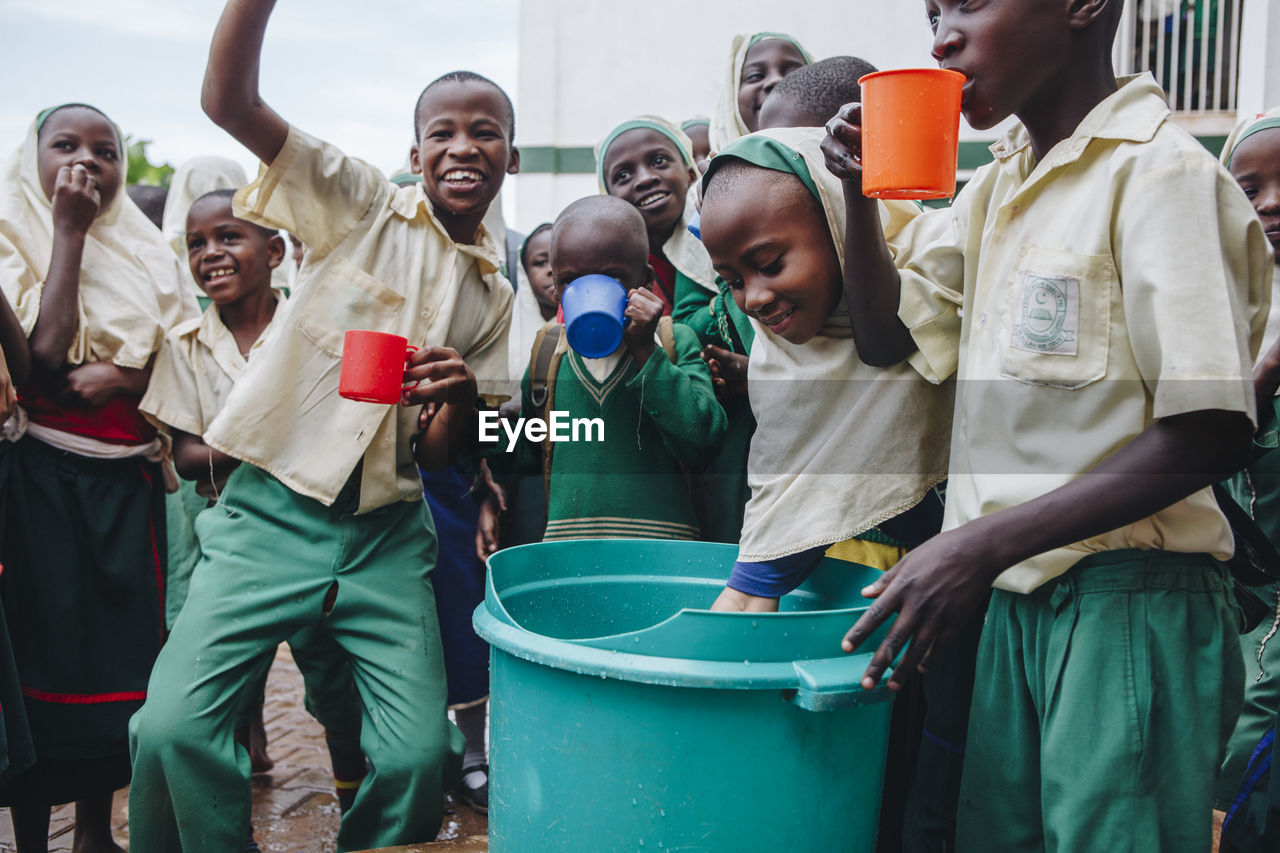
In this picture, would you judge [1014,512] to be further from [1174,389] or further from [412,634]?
[412,634]

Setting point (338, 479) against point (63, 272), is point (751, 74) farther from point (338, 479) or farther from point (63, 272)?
point (63, 272)

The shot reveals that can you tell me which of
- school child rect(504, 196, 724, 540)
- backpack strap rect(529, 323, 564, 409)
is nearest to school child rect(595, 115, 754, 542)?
school child rect(504, 196, 724, 540)

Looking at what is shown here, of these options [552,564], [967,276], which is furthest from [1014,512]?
[552,564]

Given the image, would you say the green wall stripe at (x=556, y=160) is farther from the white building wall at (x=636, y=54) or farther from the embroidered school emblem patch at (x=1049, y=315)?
the embroidered school emblem patch at (x=1049, y=315)

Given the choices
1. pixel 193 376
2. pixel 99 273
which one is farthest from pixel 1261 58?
pixel 99 273

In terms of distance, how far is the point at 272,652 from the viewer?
219 centimetres

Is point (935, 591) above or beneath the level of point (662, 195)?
beneath

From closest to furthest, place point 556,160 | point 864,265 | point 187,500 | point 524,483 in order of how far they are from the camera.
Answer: point 864,265 → point 524,483 → point 187,500 → point 556,160

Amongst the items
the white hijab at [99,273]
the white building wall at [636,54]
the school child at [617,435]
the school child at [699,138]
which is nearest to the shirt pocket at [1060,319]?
the school child at [617,435]

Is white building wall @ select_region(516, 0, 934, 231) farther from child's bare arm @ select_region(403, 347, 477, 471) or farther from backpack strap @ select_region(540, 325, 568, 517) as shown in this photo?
child's bare arm @ select_region(403, 347, 477, 471)

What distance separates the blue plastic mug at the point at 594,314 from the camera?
82.0 inches

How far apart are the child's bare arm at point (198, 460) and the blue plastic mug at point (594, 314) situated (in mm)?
886

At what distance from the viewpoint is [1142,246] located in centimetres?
124

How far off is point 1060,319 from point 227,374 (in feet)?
6.78
